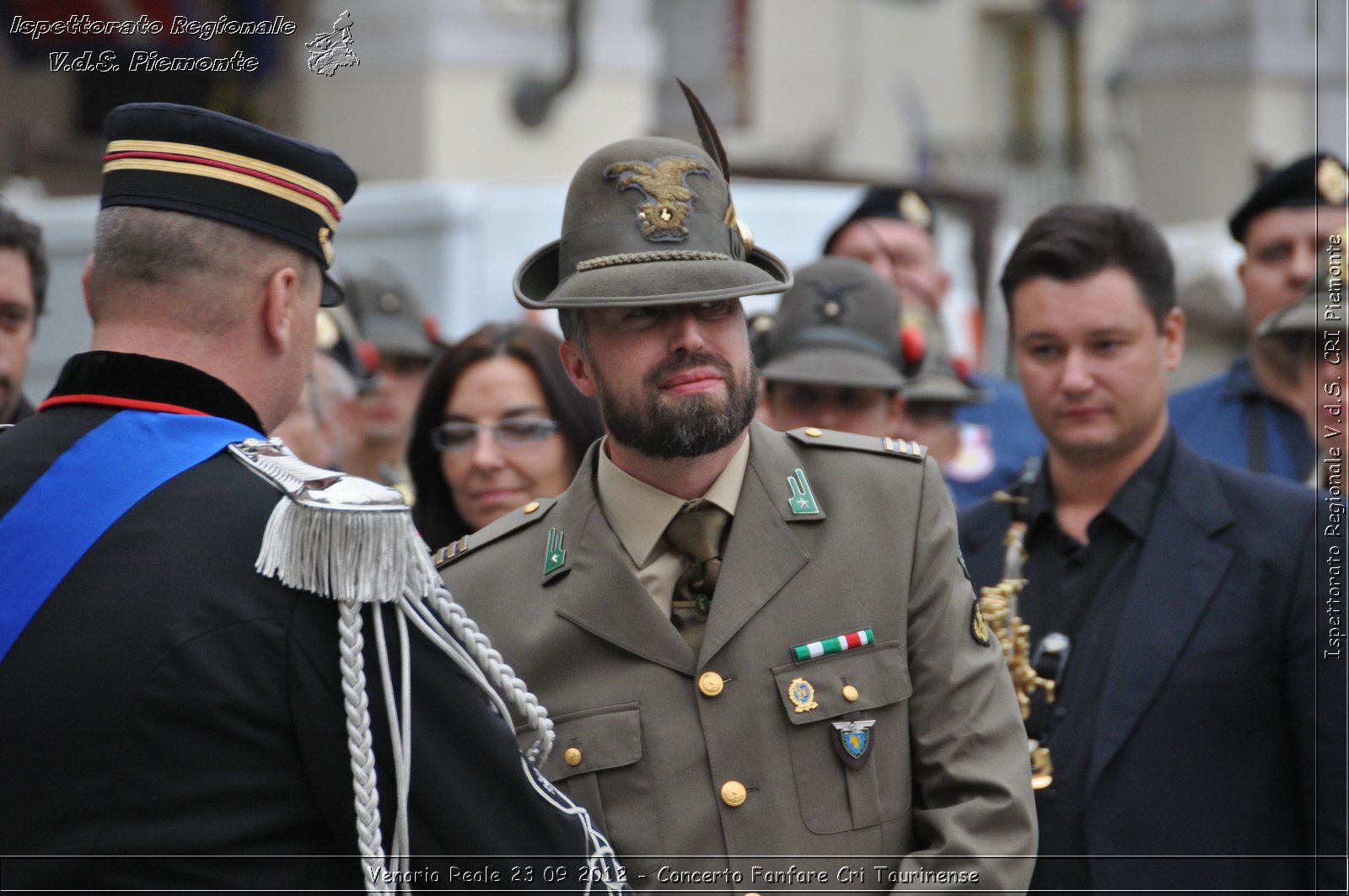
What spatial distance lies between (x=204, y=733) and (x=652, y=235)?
3.90ft

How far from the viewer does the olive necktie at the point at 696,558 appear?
2781mm

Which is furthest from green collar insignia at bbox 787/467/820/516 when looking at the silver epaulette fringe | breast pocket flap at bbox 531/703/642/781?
the silver epaulette fringe

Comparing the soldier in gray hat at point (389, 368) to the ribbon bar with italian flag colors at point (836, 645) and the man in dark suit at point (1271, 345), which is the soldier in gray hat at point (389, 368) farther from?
the ribbon bar with italian flag colors at point (836, 645)

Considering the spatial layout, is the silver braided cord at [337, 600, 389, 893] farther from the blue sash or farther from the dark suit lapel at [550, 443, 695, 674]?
the dark suit lapel at [550, 443, 695, 674]

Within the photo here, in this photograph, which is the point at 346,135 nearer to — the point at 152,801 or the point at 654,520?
the point at 654,520

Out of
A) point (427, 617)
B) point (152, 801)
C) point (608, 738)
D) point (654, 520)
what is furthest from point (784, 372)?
point (152, 801)

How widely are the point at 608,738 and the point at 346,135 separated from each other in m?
7.98

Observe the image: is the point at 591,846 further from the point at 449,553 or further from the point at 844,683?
the point at 449,553

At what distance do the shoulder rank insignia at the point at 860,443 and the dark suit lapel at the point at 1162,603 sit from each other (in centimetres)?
66

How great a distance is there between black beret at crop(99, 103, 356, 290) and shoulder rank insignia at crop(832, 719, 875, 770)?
1149mm

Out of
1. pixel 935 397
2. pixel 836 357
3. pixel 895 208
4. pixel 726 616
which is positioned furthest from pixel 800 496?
pixel 895 208

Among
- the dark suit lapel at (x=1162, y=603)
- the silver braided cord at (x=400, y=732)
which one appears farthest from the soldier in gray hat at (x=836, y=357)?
the silver braided cord at (x=400, y=732)

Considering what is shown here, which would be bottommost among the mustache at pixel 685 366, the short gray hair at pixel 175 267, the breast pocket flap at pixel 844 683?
the breast pocket flap at pixel 844 683

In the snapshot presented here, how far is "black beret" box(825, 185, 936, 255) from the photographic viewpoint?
6.46m
